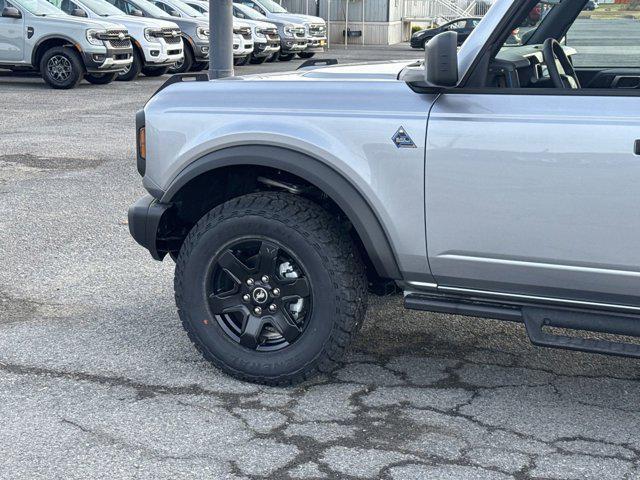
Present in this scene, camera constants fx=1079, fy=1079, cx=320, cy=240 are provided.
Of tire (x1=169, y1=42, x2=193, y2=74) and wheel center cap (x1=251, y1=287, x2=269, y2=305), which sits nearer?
wheel center cap (x1=251, y1=287, x2=269, y2=305)

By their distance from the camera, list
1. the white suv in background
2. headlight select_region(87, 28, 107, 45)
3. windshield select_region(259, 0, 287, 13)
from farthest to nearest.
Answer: windshield select_region(259, 0, 287, 13) < the white suv in background < headlight select_region(87, 28, 107, 45)

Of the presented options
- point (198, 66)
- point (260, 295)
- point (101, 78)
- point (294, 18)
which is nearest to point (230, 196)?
point (260, 295)

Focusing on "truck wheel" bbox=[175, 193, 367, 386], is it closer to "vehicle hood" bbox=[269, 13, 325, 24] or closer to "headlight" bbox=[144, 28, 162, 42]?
"headlight" bbox=[144, 28, 162, 42]

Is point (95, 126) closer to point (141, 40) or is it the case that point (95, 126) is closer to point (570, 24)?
point (141, 40)

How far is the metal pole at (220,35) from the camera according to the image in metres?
9.99

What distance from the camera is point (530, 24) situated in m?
4.22

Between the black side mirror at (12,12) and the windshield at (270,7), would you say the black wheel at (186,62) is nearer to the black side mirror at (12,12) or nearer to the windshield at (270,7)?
the black side mirror at (12,12)

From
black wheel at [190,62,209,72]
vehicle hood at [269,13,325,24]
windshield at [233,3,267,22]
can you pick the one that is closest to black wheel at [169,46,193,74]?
black wheel at [190,62,209,72]

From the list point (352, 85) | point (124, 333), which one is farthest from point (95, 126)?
point (352, 85)

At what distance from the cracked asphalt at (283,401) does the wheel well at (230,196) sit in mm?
496

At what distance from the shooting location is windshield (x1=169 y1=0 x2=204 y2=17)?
76.6 ft

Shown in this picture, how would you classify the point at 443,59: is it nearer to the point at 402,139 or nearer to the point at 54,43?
the point at 402,139

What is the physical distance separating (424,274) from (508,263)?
13.7 inches

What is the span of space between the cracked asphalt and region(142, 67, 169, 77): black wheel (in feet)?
49.1
